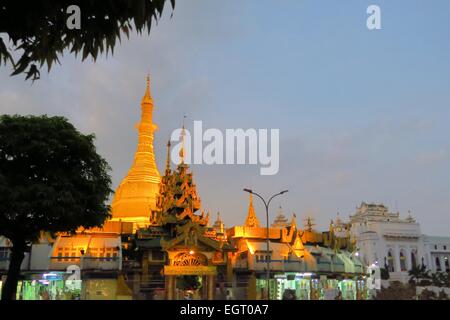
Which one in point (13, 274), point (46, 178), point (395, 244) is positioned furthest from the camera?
point (395, 244)

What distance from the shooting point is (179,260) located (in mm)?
37000

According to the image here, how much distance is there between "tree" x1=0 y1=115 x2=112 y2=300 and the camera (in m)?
22.1

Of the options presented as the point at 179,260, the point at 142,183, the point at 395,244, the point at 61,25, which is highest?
the point at 142,183

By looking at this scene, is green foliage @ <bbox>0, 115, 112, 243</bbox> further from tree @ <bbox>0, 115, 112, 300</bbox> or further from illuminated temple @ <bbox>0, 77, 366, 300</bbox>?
illuminated temple @ <bbox>0, 77, 366, 300</bbox>

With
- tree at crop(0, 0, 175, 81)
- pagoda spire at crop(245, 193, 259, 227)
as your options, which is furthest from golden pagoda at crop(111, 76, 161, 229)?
tree at crop(0, 0, 175, 81)

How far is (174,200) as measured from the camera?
42.4m

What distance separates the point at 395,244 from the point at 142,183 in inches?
2495

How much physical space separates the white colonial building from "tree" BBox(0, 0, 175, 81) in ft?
283

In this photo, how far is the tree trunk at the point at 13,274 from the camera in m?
23.1

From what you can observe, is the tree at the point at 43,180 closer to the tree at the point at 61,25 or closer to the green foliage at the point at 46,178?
the green foliage at the point at 46,178

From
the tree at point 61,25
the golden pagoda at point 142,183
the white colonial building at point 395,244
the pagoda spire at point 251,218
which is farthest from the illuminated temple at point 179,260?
the white colonial building at point 395,244

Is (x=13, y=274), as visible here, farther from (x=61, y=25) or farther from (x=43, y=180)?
(x=61, y=25)

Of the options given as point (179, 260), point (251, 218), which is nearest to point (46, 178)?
point (179, 260)
